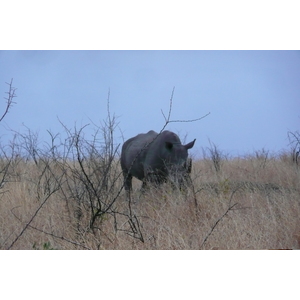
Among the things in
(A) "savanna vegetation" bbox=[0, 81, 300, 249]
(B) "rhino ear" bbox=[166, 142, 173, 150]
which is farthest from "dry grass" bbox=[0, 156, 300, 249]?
(B) "rhino ear" bbox=[166, 142, 173, 150]

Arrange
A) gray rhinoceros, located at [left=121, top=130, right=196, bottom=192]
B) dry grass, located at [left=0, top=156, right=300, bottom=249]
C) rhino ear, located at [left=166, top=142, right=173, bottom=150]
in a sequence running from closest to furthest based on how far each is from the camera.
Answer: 1. dry grass, located at [left=0, top=156, right=300, bottom=249]
2. gray rhinoceros, located at [left=121, top=130, right=196, bottom=192]
3. rhino ear, located at [left=166, top=142, right=173, bottom=150]

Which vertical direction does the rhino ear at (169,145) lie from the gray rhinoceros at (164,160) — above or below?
above

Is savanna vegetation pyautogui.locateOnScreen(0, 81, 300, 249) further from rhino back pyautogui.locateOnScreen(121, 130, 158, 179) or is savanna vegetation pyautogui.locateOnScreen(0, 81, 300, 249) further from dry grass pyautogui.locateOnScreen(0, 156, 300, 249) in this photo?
rhino back pyautogui.locateOnScreen(121, 130, 158, 179)

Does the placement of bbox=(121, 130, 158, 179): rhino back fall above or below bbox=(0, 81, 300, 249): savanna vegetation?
above

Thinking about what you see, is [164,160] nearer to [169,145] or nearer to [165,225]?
[169,145]

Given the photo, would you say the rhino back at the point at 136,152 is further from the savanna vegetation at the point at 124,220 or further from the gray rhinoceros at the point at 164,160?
the savanna vegetation at the point at 124,220

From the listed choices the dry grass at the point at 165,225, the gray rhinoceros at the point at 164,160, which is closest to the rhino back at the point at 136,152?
the gray rhinoceros at the point at 164,160

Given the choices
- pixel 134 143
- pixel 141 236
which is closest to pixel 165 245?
pixel 141 236

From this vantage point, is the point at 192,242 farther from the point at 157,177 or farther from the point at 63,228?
the point at 157,177

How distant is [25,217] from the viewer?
17.1ft

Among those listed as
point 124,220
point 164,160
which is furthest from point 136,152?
point 124,220

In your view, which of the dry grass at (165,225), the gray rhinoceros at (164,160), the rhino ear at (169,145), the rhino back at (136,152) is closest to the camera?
the dry grass at (165,225)

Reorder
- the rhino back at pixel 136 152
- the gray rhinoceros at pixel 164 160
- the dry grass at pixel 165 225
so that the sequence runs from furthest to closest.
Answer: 1. the rhino back at pixel 136 152
2. the gray rhinoceros at pixel 164 160
3. the dry grass at pixel 165 225

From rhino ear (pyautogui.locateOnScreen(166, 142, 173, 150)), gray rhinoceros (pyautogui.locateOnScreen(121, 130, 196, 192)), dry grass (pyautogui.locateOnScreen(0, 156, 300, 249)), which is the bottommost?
dry grass (pyautogui.locateOnScreen(0, 156, 300, 249))
